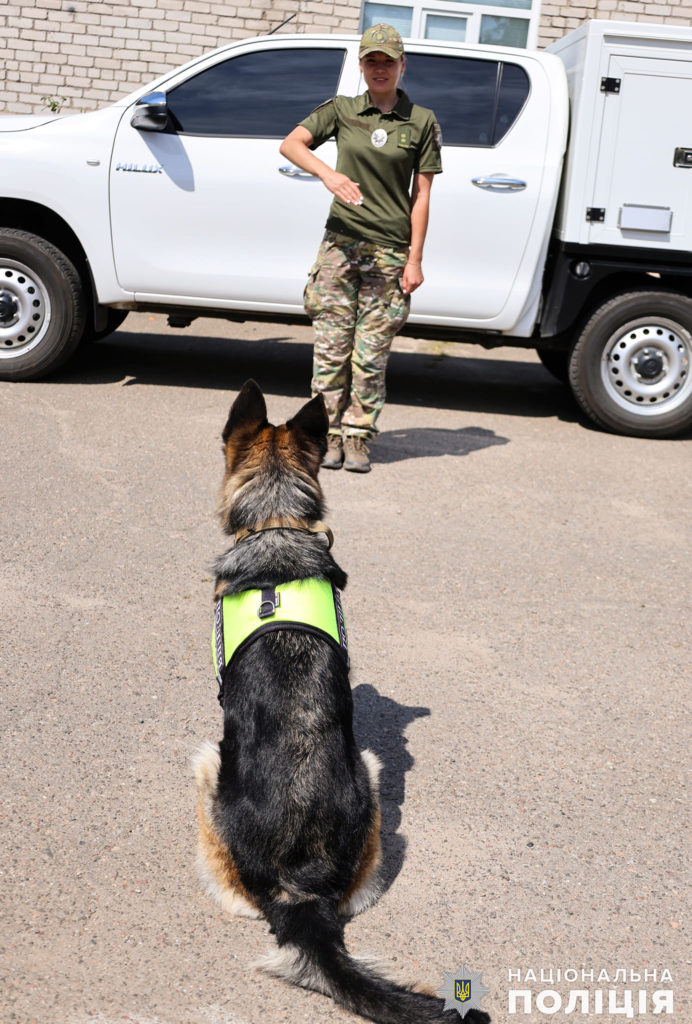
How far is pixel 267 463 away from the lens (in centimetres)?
306

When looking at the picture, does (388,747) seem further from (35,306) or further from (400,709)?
(35,306)

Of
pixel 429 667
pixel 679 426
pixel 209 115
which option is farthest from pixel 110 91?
pixel 429 667

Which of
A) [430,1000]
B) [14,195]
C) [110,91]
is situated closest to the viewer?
[430,1000]

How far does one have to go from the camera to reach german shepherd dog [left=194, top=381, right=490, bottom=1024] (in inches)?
93.6

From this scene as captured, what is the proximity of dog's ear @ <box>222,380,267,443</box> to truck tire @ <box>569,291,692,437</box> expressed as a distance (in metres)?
4.66

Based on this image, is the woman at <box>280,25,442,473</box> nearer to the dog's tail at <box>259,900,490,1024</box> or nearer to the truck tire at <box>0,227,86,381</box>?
the truck tire at <box>0,227,86,381</box>

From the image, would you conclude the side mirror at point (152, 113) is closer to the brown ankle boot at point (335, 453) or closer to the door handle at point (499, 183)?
the door handle at point (499, 183)

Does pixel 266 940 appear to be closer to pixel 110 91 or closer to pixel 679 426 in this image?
pixel 679 426

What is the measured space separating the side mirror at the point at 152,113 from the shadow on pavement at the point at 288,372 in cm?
179

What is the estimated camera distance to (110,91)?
42.6 ft

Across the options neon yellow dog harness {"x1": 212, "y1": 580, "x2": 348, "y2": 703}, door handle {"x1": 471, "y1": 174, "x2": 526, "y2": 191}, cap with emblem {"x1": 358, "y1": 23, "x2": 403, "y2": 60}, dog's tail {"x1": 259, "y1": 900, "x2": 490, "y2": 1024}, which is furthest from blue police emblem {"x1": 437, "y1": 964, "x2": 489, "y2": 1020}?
door handle {"x1": 471, "y1": 174, "x2": 526, "y2": 191}

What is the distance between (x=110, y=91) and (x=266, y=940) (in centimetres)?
1230

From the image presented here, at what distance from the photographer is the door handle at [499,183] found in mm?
7020

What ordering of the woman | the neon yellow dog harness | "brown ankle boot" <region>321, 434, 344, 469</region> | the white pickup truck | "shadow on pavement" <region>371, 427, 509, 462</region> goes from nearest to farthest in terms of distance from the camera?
1. the neon yellow dog harness
2. the woman
3. "brown ankle boot" <region>321, 434, 344, 469</region>
4. "shadow on pavement" <region>371, 427, 509, 462</region>
5. the white pickup truck
